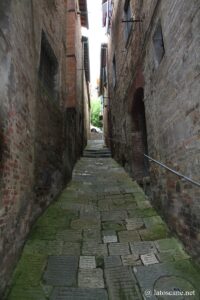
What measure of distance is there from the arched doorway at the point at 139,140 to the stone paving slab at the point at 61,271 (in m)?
3.94

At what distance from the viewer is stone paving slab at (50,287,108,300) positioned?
2953 millimetres

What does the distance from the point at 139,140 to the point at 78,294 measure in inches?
204

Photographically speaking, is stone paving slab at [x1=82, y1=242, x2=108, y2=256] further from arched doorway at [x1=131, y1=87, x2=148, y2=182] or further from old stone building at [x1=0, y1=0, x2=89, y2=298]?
arched doorway at [x1=131, y1=87, x2=148, y2=182]

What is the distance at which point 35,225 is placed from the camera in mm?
4559

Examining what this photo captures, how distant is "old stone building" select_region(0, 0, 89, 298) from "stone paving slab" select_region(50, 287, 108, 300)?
67 centimetres

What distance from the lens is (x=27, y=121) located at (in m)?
4.15

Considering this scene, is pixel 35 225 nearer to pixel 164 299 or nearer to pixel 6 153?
pixel 6 153

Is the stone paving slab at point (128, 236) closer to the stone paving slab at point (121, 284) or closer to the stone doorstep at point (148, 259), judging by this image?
the stone doorstep at point (148, 259)

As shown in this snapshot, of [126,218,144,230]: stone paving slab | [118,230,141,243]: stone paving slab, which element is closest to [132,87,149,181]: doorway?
[126,218,144,230]: stone paving slab

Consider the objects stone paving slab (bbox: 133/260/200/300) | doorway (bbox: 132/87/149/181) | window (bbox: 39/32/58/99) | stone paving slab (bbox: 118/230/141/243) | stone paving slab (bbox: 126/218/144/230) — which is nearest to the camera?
stone paving slab (bbox: 133/260/200/300)

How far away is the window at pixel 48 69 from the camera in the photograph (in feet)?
19.0

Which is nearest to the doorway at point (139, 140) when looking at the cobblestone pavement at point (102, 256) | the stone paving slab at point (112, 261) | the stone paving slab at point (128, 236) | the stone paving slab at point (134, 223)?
the cobblestone pavement at point (102, 256)

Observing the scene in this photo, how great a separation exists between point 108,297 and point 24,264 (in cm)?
132

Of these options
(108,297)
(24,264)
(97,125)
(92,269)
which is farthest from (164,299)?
(97,125)
